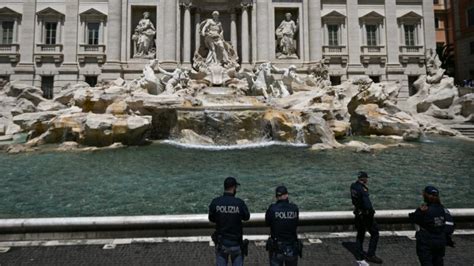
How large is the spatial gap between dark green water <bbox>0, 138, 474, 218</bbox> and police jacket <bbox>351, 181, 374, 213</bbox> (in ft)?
7.38

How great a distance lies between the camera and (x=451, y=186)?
8.24 metres

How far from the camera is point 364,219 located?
432 cm

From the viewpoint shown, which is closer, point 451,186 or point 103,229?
point 103,229

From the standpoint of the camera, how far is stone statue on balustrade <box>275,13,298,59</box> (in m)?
25.9

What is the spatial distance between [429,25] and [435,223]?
30.0 m

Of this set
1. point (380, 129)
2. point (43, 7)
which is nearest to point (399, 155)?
point (380, 129)

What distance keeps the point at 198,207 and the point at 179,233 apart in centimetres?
161

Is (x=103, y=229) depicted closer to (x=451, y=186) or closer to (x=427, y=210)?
(x=427, y=210)

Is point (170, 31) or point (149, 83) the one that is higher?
point (170, 31)

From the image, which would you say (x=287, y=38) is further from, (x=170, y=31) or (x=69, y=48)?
(x=69, y=48)

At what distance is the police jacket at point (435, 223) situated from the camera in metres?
3.28

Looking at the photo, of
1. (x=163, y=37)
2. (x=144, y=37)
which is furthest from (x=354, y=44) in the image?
(x=144, y=37)

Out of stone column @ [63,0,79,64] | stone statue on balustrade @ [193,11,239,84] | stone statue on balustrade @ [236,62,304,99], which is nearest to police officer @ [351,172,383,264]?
stone statue on balustrade @ [236,62,304,99]

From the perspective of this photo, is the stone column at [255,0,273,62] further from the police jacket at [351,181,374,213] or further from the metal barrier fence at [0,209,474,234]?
the police jacket at [351,181,374,213]
